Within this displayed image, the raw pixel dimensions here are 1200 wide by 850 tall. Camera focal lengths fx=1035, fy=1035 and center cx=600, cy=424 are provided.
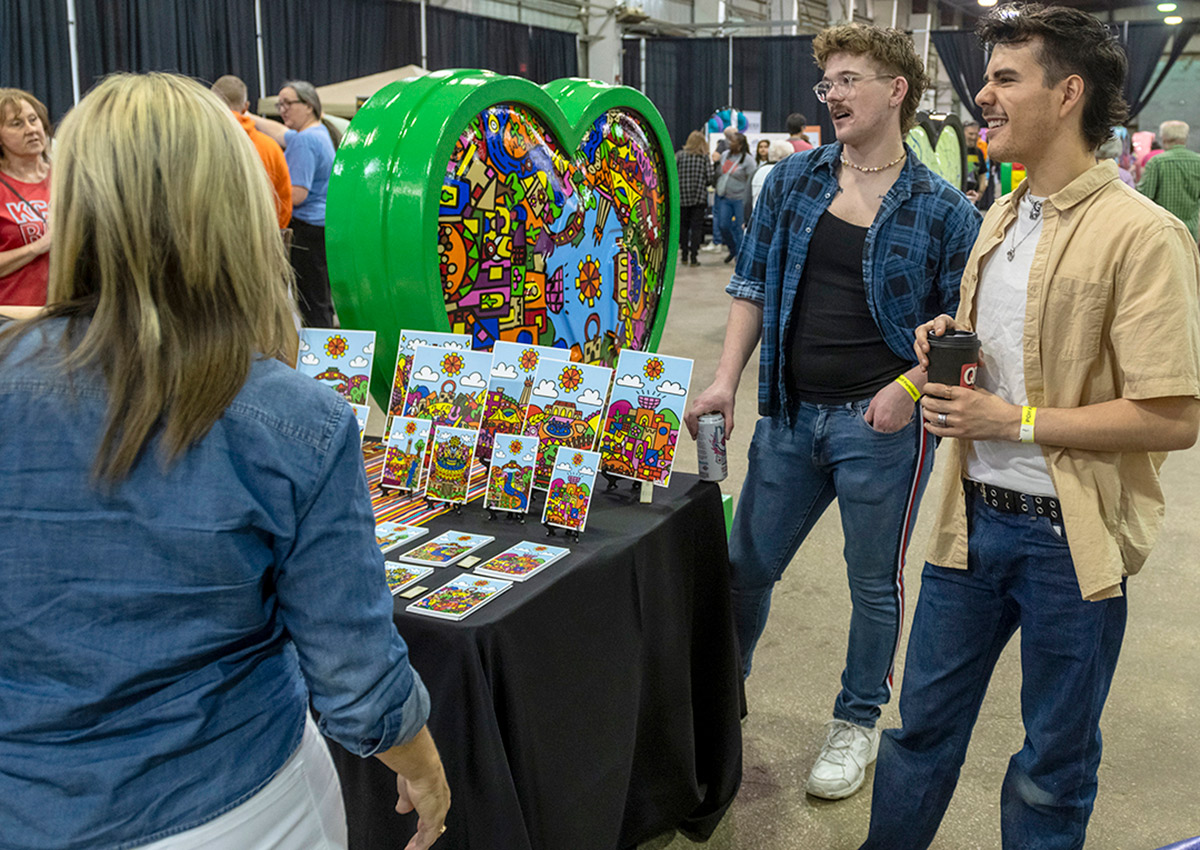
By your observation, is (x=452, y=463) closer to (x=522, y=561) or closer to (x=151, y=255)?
(x=522, y=561)

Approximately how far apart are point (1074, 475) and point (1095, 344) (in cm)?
18

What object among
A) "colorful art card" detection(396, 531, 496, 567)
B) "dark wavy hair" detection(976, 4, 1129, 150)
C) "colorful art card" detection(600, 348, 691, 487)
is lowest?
"colorful art card" detection(396, 531, 496, 567)

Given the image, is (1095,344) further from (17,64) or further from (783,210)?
Answer: (17,64)

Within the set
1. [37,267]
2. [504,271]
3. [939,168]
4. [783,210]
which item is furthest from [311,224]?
[939,168]

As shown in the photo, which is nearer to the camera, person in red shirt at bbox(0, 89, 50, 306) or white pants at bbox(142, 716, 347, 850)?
white pants at bbox(142, 716, 347, 850)

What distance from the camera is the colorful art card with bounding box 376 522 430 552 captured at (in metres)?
1.70

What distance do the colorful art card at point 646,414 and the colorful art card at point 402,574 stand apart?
0.45 meters

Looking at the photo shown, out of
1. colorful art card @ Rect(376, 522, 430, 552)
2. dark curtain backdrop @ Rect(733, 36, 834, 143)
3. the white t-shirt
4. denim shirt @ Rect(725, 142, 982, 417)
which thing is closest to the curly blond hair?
denim shirt @ Rect(725, 142, 982, 417)

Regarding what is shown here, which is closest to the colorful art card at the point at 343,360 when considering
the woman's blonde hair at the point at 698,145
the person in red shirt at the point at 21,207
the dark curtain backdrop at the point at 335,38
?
the person in red shirt at the point at 21,207

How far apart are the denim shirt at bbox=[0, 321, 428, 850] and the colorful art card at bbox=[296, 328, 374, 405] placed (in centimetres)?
109

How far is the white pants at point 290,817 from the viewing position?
0.93 meters

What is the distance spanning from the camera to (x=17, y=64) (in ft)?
29.3

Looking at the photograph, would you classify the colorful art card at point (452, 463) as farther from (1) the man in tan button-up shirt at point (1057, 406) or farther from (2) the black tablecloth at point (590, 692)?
(1) the man in tan button-up shirt at point (1057, 406)

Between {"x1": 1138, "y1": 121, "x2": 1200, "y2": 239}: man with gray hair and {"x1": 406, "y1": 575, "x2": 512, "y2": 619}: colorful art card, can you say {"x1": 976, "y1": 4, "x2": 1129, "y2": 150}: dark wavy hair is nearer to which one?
{"x1": 406, "y1": 575, "x2": 512, "y2": 619}: colorful art card
